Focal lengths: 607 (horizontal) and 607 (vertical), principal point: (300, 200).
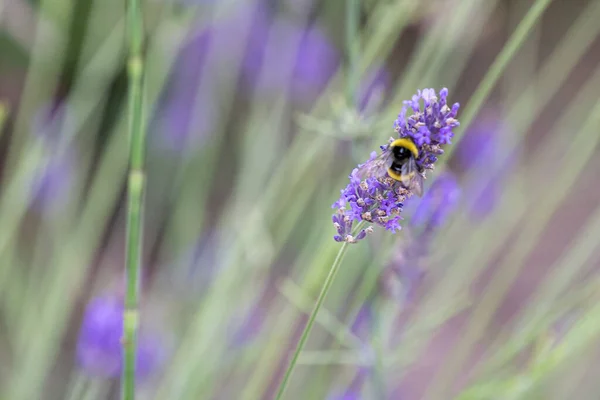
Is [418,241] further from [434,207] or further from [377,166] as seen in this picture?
[377,166]

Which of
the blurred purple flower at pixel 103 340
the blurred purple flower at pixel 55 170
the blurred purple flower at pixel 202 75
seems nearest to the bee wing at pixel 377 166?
the blurred purple flower at pixel 103 340

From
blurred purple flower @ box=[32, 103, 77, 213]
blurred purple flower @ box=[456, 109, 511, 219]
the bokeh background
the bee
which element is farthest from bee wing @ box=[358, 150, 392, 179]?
blurred purple flower @ box=[32, 103, 77, 213]

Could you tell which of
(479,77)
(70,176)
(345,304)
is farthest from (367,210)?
(479,77)

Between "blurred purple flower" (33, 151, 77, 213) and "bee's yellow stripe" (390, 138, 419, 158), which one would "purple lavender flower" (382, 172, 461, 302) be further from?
"blurred purple flower" (33, 151, 77, 213)

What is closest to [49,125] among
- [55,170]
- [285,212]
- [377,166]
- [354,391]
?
[55,170]

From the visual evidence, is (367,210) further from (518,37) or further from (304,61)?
(304,61)

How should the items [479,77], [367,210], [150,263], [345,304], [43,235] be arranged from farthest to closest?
1. [479,77]
2. [150,263]
3. [43,235]
4. [345,304]
5. [367,210]
